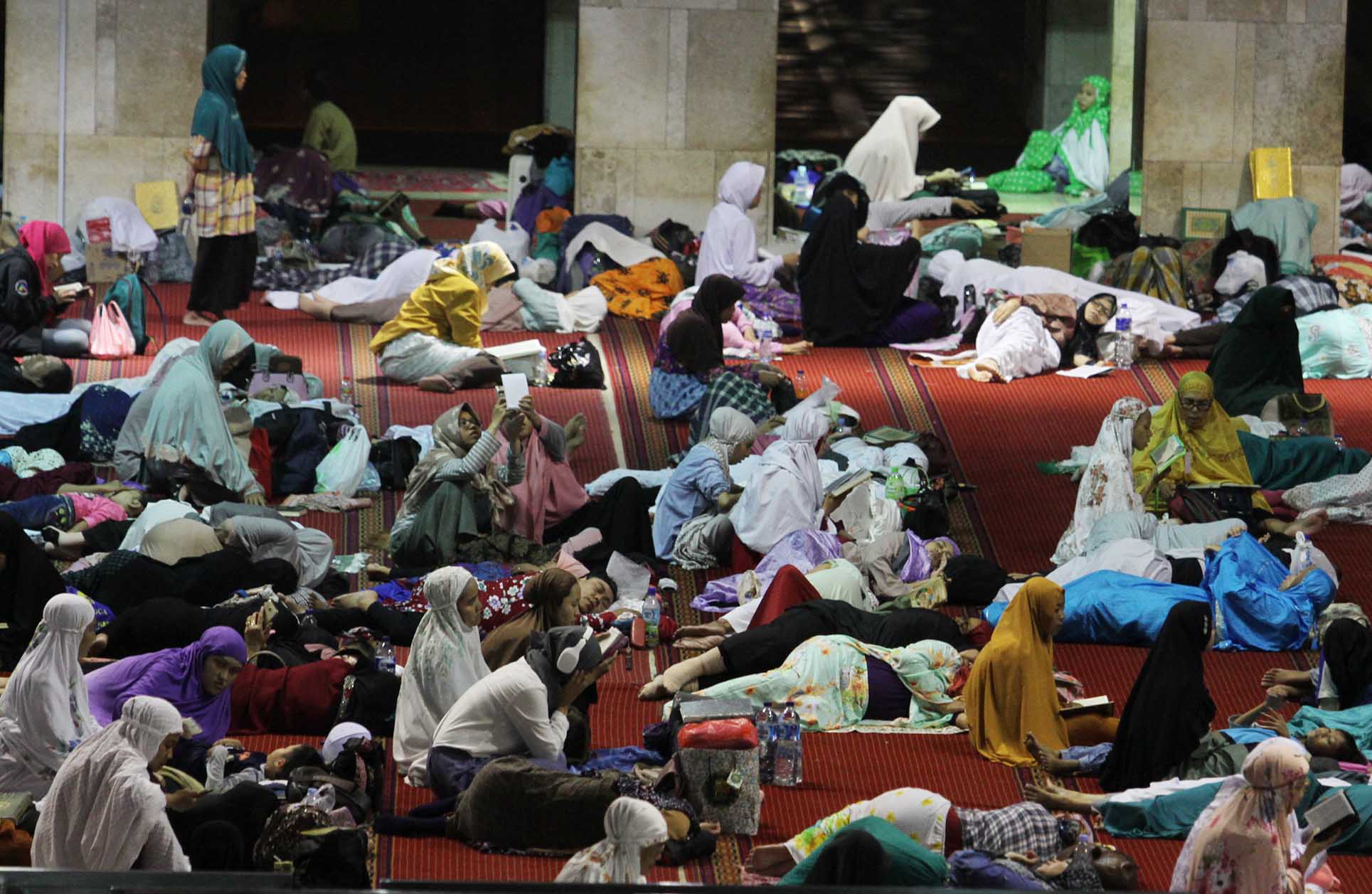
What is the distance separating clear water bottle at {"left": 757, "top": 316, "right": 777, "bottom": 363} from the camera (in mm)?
12570

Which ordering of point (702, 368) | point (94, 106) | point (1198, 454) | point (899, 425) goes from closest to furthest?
point (1198, 454) → point (702, 368) → point (899, 425) → point (94, 106)

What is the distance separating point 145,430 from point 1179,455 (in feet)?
14.5

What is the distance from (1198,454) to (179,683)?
4914mm

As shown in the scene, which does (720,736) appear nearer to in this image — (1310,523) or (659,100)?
(1310,523)

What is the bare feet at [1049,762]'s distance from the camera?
24.8 feet

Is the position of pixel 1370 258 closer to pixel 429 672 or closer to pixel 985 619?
pixel 985 619

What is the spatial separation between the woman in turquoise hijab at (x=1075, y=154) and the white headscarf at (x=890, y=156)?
1627mm

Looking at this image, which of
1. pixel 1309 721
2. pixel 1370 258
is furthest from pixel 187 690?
→ pixel 1370 258

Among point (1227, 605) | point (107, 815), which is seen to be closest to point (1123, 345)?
point (1227, 605)

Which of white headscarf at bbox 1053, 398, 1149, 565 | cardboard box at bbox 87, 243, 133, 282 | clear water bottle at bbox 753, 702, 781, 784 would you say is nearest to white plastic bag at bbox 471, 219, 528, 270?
cardboard box at bbox 87, 243, 133, 282

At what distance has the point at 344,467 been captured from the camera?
10.5m

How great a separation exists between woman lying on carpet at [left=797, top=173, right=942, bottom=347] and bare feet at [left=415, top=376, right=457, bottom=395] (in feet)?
7.71

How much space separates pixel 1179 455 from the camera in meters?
10.2

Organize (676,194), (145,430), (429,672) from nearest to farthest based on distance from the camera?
1. (429,672)
2. (145,430)
3. (676,194)
